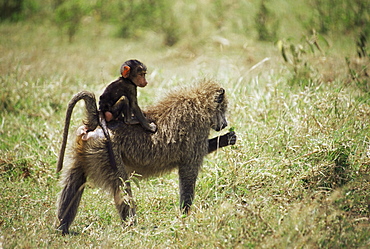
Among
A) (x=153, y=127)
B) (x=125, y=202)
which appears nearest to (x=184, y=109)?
(x=153, y=127)

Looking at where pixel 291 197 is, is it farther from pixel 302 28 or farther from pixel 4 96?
pixel 302 28

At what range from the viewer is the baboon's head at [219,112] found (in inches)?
184

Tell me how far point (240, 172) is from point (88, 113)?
164 centimetres

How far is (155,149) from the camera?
13.7ft

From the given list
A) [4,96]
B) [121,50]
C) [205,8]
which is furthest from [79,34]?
[4,96]

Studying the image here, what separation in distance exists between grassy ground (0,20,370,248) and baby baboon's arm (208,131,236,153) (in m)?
0.17

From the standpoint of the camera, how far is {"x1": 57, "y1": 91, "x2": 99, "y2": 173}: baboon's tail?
3844 millimetres

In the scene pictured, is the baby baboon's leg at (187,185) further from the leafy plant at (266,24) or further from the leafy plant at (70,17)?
the leafy plant at (70,17)

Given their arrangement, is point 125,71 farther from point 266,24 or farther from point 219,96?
point 266,24

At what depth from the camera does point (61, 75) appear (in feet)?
25.6

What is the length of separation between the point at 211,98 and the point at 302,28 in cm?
593

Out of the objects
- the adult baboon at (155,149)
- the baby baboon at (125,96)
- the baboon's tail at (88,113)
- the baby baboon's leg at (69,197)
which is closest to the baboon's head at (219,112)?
the adult baboon at (155,149)

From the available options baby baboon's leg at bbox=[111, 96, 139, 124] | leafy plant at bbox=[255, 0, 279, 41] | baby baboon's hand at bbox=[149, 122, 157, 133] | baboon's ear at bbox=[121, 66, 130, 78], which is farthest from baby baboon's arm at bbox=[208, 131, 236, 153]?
leafy plant at bbox=[255, 0, 279, 41]

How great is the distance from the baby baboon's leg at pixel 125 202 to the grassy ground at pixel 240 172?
4.9 inches
